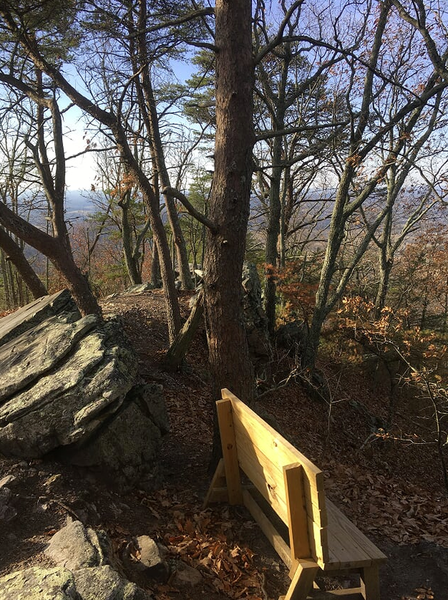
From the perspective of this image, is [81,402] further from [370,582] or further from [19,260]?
[19,260]

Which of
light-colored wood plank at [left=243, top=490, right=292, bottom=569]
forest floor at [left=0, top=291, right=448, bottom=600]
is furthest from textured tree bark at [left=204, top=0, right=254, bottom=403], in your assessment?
forest floor at [left=0, top=291, right=448, bottom=600]

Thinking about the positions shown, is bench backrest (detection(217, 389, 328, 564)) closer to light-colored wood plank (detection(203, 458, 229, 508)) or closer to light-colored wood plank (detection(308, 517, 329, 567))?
light-colored wood plank (detection(308, 517, 329, 567))

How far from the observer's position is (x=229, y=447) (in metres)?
3.64

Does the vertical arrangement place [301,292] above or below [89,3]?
below

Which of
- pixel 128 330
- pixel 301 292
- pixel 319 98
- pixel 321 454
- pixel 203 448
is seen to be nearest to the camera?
pixel 203 448

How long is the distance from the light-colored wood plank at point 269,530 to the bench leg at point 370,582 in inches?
20.9

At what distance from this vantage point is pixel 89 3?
20.4ft

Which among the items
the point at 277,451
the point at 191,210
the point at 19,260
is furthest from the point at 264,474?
the point at 19,260

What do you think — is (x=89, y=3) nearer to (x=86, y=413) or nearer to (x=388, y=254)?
(x=86, y=413)

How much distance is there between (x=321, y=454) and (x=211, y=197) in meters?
5.21

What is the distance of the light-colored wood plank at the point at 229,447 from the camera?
11.7 feet

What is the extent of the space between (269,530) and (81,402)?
2062 mm

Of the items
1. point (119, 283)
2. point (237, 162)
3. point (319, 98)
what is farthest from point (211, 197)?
point (119, 283)

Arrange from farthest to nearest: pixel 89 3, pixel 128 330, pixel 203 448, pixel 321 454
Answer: pixel 128 330 < pixel 321 454 < pixel 89 3 < pixel 203 448
